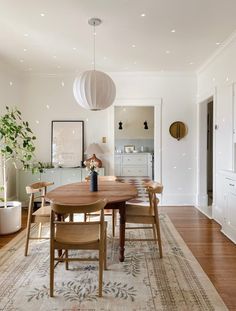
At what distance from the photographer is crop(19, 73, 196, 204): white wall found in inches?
215

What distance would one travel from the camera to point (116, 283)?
2.38m

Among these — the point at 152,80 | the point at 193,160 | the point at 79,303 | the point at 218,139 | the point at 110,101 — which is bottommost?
the point at 79,303

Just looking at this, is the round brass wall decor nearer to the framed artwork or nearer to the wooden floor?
the wooden floor

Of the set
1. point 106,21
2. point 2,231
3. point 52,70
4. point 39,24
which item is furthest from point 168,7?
point 2,231

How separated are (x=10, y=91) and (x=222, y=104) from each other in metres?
3.86

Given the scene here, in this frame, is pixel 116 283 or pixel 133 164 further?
pixel 133 164

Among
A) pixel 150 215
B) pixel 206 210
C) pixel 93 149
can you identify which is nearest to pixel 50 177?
pixel 93 149

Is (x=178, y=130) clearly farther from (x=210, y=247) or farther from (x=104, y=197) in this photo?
(x=104, y=197)

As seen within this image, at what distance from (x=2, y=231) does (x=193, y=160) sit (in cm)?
383

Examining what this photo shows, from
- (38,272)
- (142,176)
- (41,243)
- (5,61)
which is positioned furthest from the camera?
(142,176)

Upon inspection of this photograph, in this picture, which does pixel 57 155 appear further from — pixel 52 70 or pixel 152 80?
pixel 152 80

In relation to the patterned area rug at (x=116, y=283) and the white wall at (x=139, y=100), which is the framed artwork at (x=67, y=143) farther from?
the patterned area rug at (x=116, y=283)

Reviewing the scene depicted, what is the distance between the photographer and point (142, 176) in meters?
9.43

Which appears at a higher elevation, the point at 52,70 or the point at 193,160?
the point at 52,70
